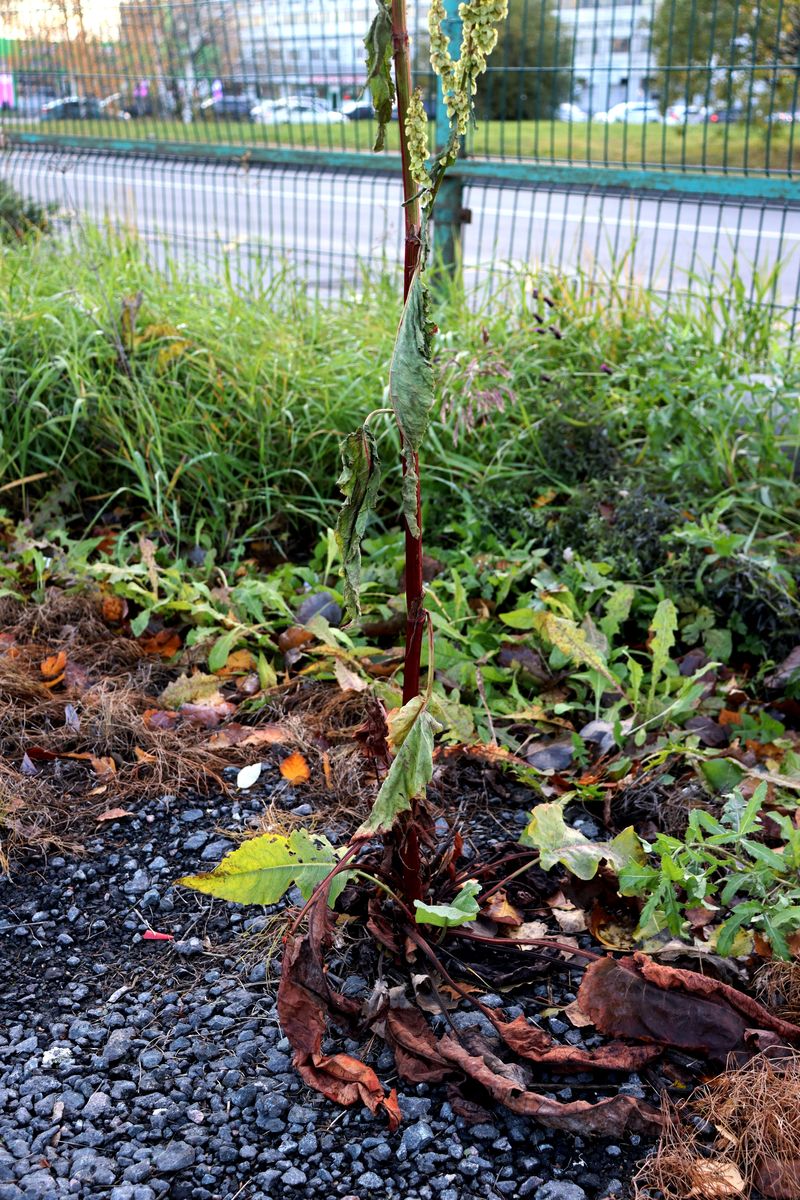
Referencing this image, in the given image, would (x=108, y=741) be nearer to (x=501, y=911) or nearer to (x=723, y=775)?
(x=501, y=911)

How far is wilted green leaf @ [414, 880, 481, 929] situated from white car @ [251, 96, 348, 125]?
233 inches

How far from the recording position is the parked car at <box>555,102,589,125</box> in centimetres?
563

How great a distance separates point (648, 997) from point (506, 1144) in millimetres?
318

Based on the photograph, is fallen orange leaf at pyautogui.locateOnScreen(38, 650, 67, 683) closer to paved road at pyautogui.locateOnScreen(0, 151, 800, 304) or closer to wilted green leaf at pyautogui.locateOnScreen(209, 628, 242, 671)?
wilted green leaf at pyautogui.locateOnScreen(209, 628, 242, 671)

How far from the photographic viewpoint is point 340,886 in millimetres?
1875

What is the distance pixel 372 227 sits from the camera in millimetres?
6414

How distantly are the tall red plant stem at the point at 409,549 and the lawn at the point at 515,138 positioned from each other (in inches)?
113

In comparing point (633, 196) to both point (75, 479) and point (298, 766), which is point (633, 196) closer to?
point (75, 479)

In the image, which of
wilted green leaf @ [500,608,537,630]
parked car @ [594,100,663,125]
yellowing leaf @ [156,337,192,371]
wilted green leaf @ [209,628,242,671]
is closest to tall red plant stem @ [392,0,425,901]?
wilted green leaf @ [500,608,537,630]

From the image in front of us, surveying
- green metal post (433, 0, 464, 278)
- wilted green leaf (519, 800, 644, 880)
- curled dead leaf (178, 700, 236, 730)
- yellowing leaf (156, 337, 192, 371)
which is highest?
green metal post (433, 0, 464, 278)

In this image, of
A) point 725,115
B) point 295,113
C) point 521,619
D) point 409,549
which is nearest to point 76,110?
point 295,113

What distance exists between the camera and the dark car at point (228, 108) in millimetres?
7281

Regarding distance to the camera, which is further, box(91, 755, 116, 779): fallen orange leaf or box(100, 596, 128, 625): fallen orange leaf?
box(100, 596, 128, 625): fallen orange leaf

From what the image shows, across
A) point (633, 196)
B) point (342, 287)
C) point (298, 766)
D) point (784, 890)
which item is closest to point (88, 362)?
point (342, 287)
